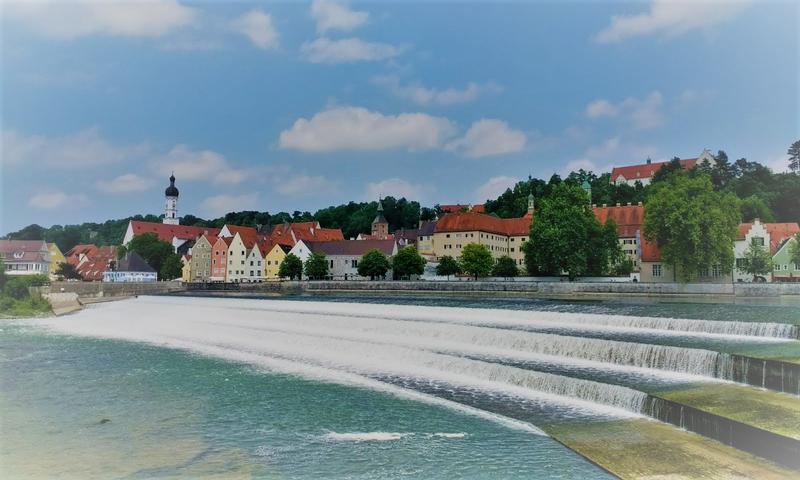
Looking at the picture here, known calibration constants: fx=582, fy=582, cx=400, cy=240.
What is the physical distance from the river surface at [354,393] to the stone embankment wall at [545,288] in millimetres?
14551

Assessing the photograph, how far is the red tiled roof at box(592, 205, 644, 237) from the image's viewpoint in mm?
80500

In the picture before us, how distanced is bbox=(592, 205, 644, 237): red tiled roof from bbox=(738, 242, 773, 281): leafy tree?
93.0 feet

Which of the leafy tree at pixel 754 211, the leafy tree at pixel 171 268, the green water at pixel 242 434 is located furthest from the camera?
the leafy tree at pixel 171 268

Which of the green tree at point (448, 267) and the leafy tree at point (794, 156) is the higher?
the leafy tree at point (794, 156)

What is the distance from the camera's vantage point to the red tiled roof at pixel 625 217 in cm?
8050

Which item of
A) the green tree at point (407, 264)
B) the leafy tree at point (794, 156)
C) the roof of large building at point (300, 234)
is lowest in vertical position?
the green tree at point (407, 264)

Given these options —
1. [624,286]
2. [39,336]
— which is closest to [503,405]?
[39,336]

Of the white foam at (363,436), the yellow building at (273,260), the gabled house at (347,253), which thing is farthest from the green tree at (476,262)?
the white foam at (363,436)

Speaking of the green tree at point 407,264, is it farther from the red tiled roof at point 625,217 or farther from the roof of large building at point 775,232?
the roof of large building at point 775,232

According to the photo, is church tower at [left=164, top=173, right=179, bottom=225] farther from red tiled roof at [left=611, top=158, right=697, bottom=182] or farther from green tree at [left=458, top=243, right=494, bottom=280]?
red tiled roof at [left=611, top=158, right=697, bottom=182]

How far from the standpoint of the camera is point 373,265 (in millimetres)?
71875

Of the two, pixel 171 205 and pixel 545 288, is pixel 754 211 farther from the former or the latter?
pixel 171 205

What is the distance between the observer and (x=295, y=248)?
85.2 m

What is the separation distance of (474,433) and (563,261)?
1774 inches
